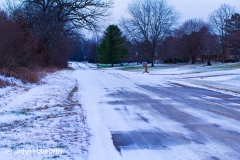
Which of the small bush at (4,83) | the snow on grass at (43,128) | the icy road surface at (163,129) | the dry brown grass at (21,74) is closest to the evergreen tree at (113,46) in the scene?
the dry brown grass at (21,74)

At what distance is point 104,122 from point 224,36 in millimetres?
54024

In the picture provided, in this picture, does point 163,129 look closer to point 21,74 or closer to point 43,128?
point 43,128

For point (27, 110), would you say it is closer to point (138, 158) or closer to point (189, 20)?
point (138, 158)

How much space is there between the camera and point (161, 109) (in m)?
9.86

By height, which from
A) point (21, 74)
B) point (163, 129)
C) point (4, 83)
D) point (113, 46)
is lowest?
point (163, 129)

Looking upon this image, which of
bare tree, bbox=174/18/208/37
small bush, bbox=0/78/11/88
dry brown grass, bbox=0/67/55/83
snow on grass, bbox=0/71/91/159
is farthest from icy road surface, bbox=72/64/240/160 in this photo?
bare tree, bbox=174/18/208/37

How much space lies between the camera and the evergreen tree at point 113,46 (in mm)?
74938

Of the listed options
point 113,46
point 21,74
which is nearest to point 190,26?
point 113,46

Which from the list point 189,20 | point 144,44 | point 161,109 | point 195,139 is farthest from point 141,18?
point 195,139

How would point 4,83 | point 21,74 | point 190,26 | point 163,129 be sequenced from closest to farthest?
point 163,129
point 4,83
point 21,74
point 190,26

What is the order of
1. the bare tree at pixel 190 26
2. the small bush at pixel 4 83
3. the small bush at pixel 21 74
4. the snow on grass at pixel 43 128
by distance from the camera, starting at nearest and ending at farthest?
1. the snow on grass at pixel 43 128
2. the small bush at pixel 4 83
3. the small bush at pixel 21 74
4. the bare tree at pixel 190 26

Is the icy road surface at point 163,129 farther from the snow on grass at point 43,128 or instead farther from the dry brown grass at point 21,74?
the dry brown grass at point 21,74

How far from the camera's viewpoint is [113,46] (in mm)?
76125

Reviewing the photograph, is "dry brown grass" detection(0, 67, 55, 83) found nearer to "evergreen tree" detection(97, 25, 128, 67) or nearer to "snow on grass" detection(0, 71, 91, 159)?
"snow on grass" detection(0, 71, 91, 159)
